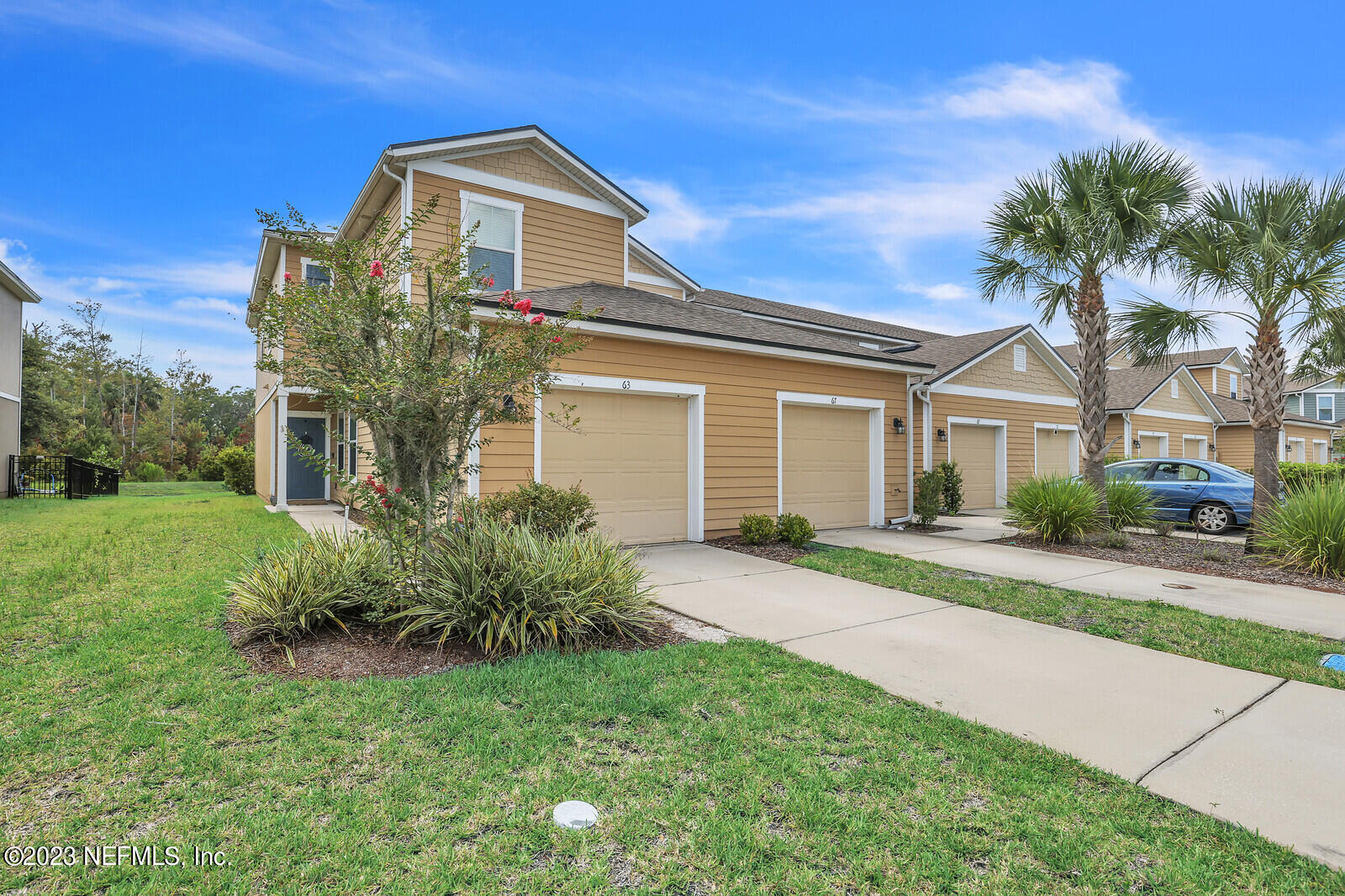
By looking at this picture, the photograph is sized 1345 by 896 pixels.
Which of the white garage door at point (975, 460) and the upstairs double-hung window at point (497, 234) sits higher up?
the upstairs double-hung window at point (497, 234)

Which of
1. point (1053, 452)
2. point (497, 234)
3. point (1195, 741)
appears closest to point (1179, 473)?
point (1053, 452)

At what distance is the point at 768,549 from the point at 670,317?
12.7ft

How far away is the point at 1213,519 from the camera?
39.2 ft

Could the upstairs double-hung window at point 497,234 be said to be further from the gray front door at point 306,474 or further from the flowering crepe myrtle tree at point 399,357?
the gray front door at point 306,474

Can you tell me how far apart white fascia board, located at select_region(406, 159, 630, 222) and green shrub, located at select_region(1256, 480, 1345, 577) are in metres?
11.2

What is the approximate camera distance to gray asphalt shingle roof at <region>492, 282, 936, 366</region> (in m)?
9.34

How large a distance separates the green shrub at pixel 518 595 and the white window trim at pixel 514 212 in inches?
281

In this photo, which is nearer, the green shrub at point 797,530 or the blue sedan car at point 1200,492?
the green shrub at point 797,530

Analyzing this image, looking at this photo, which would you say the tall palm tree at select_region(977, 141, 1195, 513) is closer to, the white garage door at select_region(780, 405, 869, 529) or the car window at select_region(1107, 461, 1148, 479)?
the car window at select_region(1107, 461, 1148, 479)

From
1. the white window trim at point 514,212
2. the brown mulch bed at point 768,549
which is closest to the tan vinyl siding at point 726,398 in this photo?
the brown mulch bed at point 768,549

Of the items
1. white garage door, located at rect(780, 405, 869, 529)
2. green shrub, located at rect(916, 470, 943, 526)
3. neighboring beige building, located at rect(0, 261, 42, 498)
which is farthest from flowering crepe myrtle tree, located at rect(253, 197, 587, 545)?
neighboring beige building, located at rect(0, 261, 42, 498)

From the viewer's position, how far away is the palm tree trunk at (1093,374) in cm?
1052

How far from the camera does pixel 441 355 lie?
510 cm

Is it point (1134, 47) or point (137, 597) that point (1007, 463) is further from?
point (137, 597)
